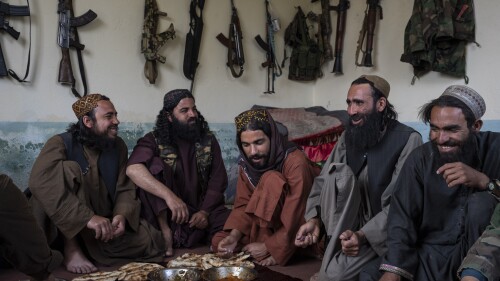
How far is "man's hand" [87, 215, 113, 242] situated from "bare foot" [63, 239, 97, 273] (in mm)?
175

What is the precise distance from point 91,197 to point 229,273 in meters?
1.32

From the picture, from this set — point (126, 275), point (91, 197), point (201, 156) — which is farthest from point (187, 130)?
point (126, 275)

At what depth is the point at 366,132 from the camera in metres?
3.14

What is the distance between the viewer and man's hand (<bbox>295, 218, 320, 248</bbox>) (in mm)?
3061

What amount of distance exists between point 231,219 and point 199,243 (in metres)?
0.61

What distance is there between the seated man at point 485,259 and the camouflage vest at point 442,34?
266 centimetres

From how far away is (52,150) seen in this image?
3.46m

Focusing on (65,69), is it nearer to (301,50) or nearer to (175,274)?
(175,274)

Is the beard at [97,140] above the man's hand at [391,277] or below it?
above

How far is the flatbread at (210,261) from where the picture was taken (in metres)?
3.15

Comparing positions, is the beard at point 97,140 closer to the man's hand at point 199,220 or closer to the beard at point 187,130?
the beard at point 187,130

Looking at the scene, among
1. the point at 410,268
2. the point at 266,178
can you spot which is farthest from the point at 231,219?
the point at 410,268

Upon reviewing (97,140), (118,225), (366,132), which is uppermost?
(366,132)

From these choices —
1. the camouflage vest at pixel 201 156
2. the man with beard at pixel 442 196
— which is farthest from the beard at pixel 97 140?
the man with beard at pixel 442 196
